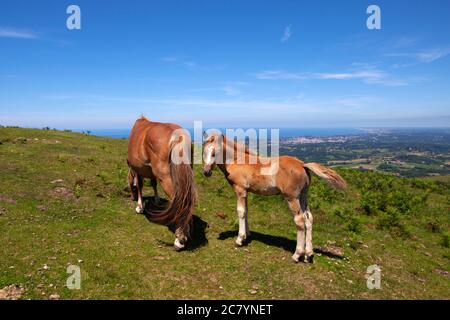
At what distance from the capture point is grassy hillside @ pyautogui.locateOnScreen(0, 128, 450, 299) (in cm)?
771

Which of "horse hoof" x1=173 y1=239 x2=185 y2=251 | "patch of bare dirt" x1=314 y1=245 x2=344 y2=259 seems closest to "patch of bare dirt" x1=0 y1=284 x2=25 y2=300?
"horse hoof" x1=173 y1=239 x2=185 y2=251

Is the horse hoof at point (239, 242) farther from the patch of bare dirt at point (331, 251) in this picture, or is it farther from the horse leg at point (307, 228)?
the patch of bare dirt at point (331, 251)

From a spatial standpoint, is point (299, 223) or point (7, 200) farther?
point (7, 200)

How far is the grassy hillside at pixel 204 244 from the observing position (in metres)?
7.71

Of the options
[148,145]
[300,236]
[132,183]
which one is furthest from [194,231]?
[300,236]

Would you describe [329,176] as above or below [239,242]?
above

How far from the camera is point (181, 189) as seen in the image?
932 centimetres

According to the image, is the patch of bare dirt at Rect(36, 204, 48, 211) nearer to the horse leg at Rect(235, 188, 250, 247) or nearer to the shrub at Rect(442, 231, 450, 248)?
the horse leg at Rect(235, 188, 250, 247)

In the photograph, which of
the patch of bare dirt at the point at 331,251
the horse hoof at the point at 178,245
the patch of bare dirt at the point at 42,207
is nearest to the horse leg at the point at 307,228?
the patch of bare dirt at the point at 331,251

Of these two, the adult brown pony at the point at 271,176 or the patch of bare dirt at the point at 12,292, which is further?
the adult brown pony at the point at 271,176

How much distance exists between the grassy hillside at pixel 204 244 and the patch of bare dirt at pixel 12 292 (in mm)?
134

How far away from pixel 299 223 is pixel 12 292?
24.4 ft

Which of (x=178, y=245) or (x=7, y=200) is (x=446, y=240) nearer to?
(x=178, y=245)

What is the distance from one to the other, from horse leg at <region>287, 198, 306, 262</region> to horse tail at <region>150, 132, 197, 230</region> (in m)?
2.99
